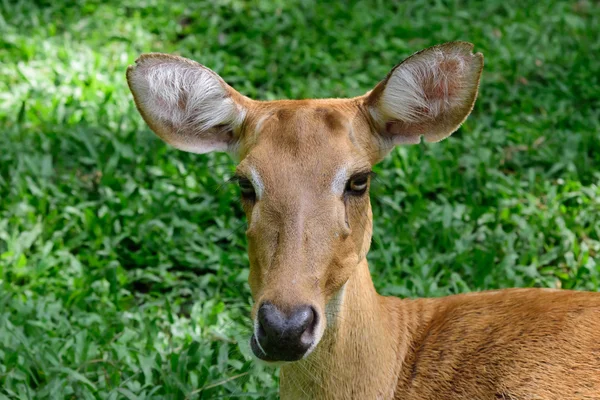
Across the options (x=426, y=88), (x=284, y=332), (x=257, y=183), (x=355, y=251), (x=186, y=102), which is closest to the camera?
(x=284, y=332)

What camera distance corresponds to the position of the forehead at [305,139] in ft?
10.7

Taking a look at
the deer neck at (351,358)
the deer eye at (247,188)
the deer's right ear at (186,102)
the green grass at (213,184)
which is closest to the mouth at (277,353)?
the deer neck at (351,358)

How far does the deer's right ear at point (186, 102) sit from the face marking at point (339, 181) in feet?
2.00

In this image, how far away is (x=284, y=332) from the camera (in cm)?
291

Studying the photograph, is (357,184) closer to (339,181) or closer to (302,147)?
(339,181)

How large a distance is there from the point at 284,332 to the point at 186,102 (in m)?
1.26

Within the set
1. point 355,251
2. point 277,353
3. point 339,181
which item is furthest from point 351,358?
point 339,181

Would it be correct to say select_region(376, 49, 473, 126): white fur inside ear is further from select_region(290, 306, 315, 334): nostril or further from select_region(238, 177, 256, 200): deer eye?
Result: select_region(290, 306, 315, 334): nostril

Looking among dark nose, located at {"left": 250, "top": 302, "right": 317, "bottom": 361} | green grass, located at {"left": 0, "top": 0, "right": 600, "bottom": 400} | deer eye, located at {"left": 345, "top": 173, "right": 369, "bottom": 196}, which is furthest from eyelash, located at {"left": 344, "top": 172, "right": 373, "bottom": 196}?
dark nose, located at {"left": 250, "top": 302, "right": 317, "bottom": 361}

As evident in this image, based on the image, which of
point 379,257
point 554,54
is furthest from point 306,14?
A: point 379,257

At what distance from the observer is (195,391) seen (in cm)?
424

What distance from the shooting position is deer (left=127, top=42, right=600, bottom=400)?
3199 millimetres

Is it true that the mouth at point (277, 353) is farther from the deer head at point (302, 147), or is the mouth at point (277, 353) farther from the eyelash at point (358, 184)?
the eyelash at point (358, 184)

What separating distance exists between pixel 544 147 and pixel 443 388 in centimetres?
308
